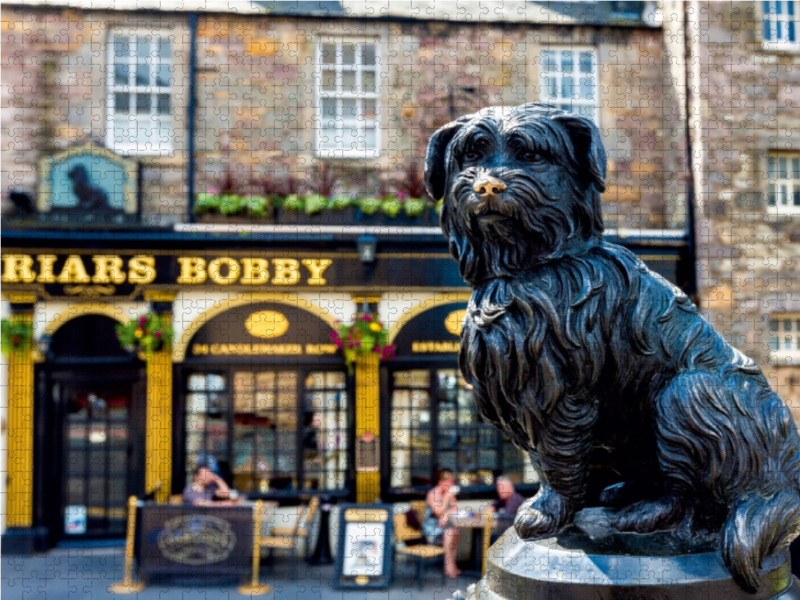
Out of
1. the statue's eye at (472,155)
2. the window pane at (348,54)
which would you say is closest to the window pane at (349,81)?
the window pane at (348,54)

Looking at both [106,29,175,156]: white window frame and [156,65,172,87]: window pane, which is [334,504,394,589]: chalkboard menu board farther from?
[156,65,172,87]: window pane

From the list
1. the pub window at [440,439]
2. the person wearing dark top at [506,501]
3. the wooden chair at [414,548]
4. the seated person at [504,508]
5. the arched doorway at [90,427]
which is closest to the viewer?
the seated person at [504,508]

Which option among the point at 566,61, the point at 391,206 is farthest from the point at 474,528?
the point at 566,61

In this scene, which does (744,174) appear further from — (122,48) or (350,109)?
(122,48)

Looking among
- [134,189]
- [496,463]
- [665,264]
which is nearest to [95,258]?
[134,189]

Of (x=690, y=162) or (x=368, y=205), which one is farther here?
(x=690, y=162)

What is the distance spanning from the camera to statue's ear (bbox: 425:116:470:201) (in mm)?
2086

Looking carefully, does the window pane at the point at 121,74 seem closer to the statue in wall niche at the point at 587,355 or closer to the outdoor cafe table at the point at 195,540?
the outdoor cafe table at the point at 195,540

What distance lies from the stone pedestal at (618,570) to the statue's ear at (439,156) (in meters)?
1.04

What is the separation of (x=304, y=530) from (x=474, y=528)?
1.95 metres

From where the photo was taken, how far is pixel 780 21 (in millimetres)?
9125

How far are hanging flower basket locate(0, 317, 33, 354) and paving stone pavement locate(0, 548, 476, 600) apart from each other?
238 cm

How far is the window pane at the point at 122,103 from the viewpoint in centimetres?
905

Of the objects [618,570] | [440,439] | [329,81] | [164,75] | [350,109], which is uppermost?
[164,75]
